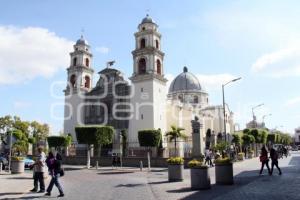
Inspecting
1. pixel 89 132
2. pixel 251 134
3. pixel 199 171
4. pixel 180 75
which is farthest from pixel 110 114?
pixel 199 171

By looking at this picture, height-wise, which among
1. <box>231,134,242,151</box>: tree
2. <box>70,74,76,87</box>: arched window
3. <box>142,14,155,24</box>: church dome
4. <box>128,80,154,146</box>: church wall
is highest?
<box>142,14,155,24</box>: church dome

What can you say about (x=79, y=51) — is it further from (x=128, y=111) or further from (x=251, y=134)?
(x=251, y=134)

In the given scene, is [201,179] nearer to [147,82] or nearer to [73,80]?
[147,82]

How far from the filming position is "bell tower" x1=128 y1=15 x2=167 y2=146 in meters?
52.4

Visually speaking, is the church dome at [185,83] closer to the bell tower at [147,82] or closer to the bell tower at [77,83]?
the bell tower at [77,83]

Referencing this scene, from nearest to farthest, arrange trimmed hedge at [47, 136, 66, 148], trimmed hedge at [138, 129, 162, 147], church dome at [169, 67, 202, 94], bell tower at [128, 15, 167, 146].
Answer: trimmed hedge at [138, 129, 162, 147]
trimmed hedge at [47, 136, 66, 148]
bell tower at [128, 15, 167, 146]
church dome at [169, 67, 202, 94]

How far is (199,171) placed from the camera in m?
14.9

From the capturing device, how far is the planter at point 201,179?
14.9 meters

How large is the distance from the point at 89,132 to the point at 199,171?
25420 mm

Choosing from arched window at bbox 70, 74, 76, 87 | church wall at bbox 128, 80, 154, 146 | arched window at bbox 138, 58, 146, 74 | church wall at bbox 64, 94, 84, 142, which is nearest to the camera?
church wall at bbox 128, 80, 154, 146

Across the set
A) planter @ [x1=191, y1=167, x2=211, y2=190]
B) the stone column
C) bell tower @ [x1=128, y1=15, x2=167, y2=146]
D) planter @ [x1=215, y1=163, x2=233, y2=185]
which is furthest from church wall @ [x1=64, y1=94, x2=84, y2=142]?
planter @ [x1=191, y1=167, x2=211, y2=190]

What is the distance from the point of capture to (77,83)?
2522 inches

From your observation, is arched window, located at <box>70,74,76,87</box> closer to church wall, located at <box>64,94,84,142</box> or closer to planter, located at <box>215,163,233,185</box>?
church wall, located at <box>64,94,84,142</box>

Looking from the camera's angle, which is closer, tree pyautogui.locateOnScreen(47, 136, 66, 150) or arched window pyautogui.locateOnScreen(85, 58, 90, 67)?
tree pyautogui.locateOnScreen(47, 136, 66, 150)
